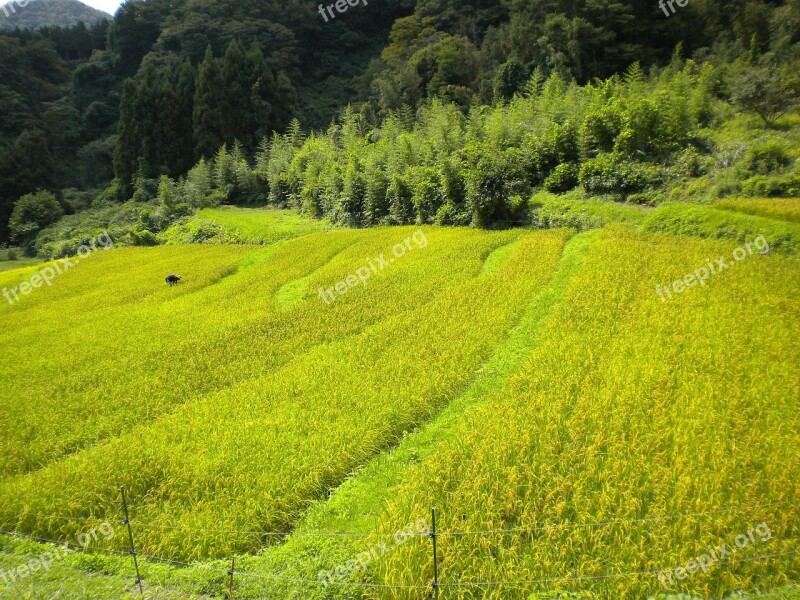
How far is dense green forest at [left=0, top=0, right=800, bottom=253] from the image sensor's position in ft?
64.7

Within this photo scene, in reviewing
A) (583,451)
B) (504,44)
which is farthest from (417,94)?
(583,451)

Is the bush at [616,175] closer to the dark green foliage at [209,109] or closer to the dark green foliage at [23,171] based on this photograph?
the dark green foliage at [209,109]

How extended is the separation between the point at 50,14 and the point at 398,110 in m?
113

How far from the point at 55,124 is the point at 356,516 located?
64.4 metres

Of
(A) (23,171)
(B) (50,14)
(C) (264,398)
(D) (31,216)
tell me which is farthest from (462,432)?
(B) (50,14)

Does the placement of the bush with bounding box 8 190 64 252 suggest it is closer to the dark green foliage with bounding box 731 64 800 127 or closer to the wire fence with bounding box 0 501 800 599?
the wire fence with bounding box 0 501 800 599

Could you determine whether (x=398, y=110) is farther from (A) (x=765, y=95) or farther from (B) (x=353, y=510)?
(B) (x=353, y=510)

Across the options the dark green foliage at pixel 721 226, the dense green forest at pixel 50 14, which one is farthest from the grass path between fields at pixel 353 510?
the dense green forest at pixel 50 14

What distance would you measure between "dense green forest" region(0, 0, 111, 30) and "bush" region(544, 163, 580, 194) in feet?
359

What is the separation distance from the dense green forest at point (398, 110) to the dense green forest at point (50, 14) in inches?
1794

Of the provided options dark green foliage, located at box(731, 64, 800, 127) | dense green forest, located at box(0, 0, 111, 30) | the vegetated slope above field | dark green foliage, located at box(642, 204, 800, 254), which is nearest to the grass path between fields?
the vegetated slope above field

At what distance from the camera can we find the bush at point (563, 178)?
21.0 metres

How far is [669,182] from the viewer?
18.1 meters

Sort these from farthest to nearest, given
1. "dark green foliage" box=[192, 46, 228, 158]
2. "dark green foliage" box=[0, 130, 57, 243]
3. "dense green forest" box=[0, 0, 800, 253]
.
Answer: "dark green foliage" box=[192, 46, 228, 158] < "dark green foliage" box=[0, 130, 57, 243] < "dense green forest" box=[0, 0, 800, 253]
